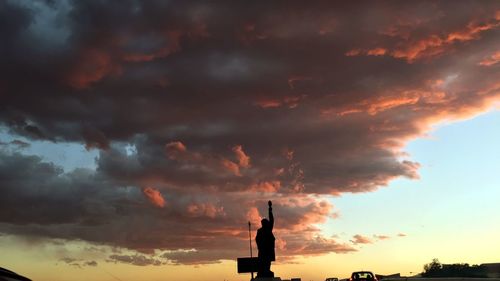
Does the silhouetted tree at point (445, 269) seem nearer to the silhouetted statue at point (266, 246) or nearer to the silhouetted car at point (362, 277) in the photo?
the silhouetted car at point (362, 277)

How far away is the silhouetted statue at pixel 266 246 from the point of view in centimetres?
2712

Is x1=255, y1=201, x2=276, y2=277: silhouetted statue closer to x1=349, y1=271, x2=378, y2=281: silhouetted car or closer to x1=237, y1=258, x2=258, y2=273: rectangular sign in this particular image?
x1=237, y1=258, x2=258, y2=273: rectangular sign

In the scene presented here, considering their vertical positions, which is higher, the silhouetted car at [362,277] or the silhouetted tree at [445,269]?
the silhouetted tree at [445,269]

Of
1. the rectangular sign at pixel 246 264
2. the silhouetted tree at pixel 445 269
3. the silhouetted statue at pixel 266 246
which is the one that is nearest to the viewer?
the silhouetted statue at pixel 266 246

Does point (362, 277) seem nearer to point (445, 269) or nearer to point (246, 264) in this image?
point (246, 264)

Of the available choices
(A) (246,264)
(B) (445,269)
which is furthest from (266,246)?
(B) (445,269)

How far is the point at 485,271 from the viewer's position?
97.9 m

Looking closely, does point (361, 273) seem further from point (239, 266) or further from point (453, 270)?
point (453, 270)

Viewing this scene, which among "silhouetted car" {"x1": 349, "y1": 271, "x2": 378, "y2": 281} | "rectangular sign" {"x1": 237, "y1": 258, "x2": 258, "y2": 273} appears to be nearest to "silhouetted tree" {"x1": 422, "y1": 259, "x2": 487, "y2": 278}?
"silhouetted car" {"x1": 349, "y1": 271, "x2": 378, "y2": 281}

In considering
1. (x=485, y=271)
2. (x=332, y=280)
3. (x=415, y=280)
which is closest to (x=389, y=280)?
(x=415, y=280)

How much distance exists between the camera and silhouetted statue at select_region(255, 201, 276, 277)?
2712 centimetres

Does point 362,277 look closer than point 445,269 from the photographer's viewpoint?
Yes

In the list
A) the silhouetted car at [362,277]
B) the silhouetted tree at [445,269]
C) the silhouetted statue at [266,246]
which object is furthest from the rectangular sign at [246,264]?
the silhouetted tree at [445,269]

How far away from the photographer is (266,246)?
1078 inches
